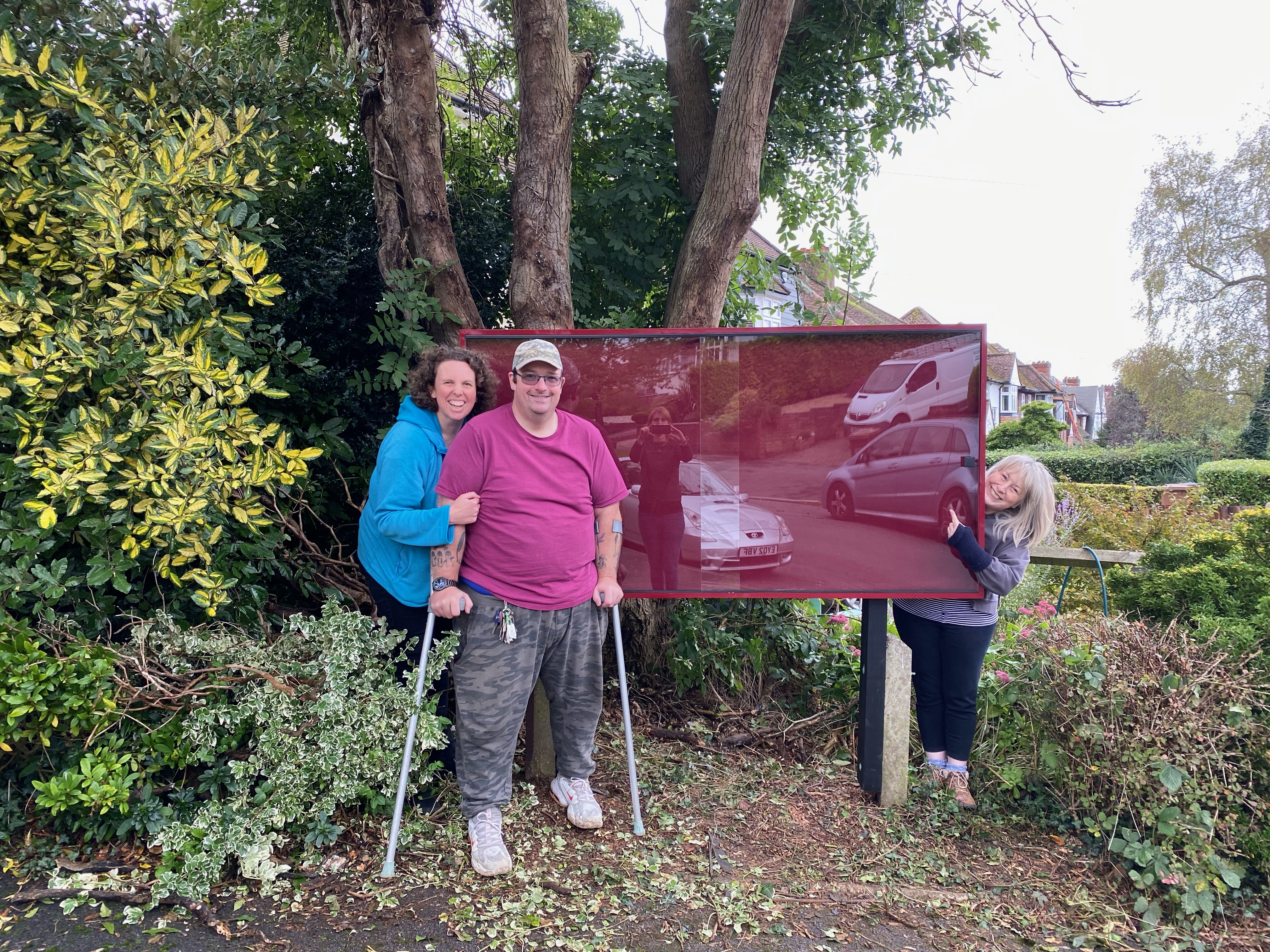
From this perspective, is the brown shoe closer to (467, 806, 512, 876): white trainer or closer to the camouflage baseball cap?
(467, 806, 512, 876): white trainer

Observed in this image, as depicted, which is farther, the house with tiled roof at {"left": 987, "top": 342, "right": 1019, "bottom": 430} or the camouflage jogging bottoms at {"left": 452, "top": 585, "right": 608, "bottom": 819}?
the house with tiled roof at {"left": 987, "top": 342, "right": 1019, "bottom": 430}

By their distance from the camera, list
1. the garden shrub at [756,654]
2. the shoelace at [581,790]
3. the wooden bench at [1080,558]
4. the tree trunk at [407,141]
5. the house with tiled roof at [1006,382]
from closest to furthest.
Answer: the shoelace at [581,790] < the wooden bench at [1080,558] < the tree trunk at [407,141] < the garden shrub at [756,654] < the house with tiled roof at [1006,382]

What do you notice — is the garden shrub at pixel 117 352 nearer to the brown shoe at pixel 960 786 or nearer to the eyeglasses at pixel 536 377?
the eyeglasses at pixel 536 377

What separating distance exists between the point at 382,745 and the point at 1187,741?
10.7 feet

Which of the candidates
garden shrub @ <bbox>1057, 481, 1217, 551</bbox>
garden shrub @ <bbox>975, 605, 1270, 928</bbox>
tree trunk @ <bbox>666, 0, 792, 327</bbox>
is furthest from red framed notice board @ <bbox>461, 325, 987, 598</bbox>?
garden shrub @ <bbox>1057, 481, 1217, 551</bbox>

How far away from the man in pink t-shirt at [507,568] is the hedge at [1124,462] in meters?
23.0

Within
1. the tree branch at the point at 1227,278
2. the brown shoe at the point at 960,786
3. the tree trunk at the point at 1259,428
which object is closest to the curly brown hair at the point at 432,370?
the brown shoe at the point at 960,786

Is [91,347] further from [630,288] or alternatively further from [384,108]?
[630,288]

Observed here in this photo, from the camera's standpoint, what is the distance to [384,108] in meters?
4.41

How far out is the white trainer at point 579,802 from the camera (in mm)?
3490

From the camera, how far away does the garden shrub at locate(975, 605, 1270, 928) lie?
10.2 feet

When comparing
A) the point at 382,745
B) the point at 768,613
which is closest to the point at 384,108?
the point at 382,745

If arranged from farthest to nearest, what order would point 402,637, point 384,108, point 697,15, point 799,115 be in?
1. point 799,115
2. point 697,15
3. point 384,108
4. point 402,637

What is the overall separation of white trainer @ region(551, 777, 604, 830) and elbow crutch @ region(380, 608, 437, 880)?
72 centimetres
